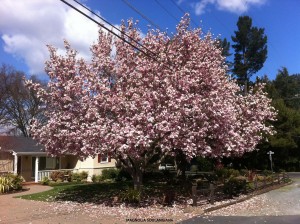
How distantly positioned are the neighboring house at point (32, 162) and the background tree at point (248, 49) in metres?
29.7

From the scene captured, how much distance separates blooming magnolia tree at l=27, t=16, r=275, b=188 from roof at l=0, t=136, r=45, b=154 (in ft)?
43.6

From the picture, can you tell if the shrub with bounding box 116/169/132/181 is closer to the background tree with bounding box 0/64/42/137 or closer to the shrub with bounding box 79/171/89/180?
the shrub with bounding box 79/171/89/180

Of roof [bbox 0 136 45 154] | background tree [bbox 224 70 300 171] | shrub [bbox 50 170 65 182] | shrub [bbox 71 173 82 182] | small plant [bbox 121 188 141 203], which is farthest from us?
background tree [bbox 224 70 300 171]

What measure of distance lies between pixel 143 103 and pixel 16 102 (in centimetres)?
3949

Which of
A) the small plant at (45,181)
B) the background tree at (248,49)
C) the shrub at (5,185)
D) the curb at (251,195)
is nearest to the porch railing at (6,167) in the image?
the small plant at (45,181)

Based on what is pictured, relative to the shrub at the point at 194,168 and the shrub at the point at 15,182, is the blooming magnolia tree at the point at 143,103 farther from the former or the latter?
the shrub at the point at 194,168

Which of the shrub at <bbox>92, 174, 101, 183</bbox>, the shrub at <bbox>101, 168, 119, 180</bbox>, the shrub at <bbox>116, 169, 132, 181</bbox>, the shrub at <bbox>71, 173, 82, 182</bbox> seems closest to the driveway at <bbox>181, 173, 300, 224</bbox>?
the shrub at <bbox>116, 169, 132, 181</bbox>

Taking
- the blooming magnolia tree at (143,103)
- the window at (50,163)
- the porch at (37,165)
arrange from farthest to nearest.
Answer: the window at (50,163) → the porch at (37,165) → the blooming magnolia tree at (143,103)

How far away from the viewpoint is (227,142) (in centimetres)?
1881

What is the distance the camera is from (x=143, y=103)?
54.7ft

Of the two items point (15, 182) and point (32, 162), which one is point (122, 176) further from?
point (15, 182)

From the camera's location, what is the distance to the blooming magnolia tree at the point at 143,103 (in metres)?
16.5

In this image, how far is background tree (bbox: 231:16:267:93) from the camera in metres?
59.2

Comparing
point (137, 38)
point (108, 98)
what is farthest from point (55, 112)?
point (137, 38)
